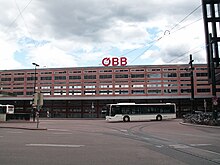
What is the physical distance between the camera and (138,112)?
40.2 m

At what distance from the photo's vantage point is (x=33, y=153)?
9.62 metres

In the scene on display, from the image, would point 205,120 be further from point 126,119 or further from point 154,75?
point 154,75

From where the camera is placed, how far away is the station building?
7381cm

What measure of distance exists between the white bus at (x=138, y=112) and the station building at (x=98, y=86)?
28987 mm

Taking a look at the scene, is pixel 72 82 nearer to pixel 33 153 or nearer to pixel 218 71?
pixel 218 71

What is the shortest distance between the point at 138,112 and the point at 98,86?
45.1m

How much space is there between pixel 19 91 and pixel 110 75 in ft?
109

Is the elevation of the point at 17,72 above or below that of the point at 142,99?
above

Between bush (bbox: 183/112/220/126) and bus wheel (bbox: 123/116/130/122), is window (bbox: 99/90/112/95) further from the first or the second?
bush (bbox: 183/112/220/126)

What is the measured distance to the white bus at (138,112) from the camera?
128 ft

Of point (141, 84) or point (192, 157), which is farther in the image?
point (141, 84)

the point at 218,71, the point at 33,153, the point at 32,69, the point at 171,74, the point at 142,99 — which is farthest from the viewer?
the point at 32,69

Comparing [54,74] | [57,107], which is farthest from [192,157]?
[54,74]

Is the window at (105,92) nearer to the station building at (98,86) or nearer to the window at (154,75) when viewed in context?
the station building at (98,86)
